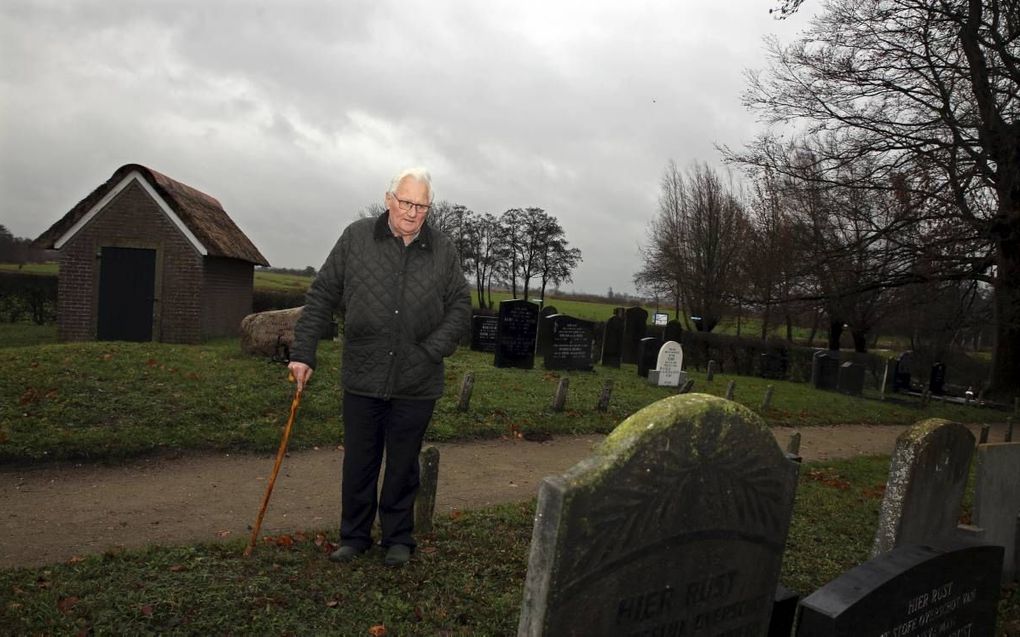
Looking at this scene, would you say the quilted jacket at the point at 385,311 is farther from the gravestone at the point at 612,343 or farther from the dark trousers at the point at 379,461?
the gravestone at the point at 612,343

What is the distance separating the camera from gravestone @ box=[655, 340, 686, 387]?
16469 millimetres

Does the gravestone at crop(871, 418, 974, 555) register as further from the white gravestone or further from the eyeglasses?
the white gravestone

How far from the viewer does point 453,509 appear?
6273mm

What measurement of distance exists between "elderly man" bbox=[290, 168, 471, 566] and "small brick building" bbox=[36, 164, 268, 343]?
13597mm

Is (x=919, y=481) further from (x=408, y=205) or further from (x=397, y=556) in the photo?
(x=408, y=205)

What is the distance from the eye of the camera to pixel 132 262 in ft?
53.7

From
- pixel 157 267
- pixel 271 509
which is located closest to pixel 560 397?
pixel 271 509

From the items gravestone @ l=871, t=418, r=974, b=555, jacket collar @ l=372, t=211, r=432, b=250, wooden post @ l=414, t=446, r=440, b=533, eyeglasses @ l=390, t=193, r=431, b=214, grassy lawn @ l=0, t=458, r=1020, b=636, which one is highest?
eyeglasses @ l=390, t=193, r=431, b=214

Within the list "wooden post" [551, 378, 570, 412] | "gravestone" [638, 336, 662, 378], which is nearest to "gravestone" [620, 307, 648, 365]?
"gravestone" [638, 336, 662, 378]

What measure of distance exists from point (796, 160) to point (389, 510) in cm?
2053

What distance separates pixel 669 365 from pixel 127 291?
42.7 feet

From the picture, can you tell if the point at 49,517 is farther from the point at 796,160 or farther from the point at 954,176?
the point at 796,160

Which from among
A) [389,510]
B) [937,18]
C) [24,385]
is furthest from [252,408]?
[937,18]

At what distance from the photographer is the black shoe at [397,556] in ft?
14.5
